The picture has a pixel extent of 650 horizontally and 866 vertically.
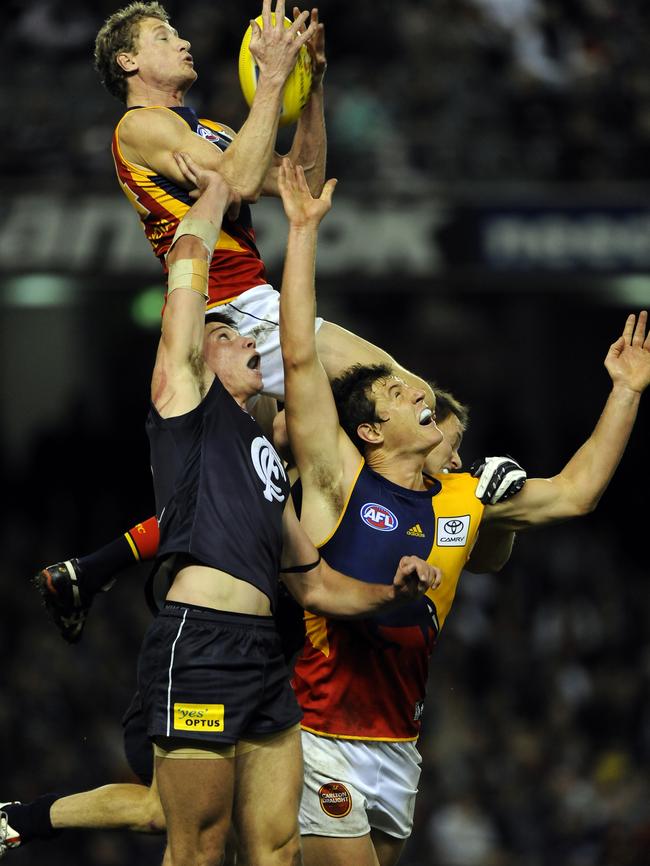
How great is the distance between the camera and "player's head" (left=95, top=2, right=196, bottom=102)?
22.2 ft

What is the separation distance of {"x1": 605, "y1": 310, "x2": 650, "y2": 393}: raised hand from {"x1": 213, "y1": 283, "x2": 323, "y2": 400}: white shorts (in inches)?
52.0

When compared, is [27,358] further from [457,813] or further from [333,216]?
[457,813]

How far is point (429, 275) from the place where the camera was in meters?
13.7

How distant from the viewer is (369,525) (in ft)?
20.5

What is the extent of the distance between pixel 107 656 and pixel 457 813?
12.2 feet

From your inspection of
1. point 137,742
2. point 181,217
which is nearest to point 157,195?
point 181,217

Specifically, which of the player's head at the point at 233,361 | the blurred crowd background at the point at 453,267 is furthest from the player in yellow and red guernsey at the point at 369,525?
the blurred crowd background at the point at 453,267

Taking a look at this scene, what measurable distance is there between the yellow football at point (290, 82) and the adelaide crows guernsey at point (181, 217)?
0.29 meters

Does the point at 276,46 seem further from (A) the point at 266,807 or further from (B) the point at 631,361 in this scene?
(A) the point at 266,807

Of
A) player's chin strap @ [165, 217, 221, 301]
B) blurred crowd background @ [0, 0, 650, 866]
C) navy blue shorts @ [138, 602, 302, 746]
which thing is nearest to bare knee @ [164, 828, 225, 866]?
navy blue shorts @ [138, 602, 302, 746]

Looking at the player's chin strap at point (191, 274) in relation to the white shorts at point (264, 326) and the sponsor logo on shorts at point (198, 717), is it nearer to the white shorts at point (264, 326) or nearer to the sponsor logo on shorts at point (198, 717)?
the white shorts at point (264, 326)

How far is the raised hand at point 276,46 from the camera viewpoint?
635 centimetres

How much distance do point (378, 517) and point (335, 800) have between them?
3.80 feet

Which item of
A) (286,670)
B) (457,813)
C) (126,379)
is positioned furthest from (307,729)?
(126,379)
